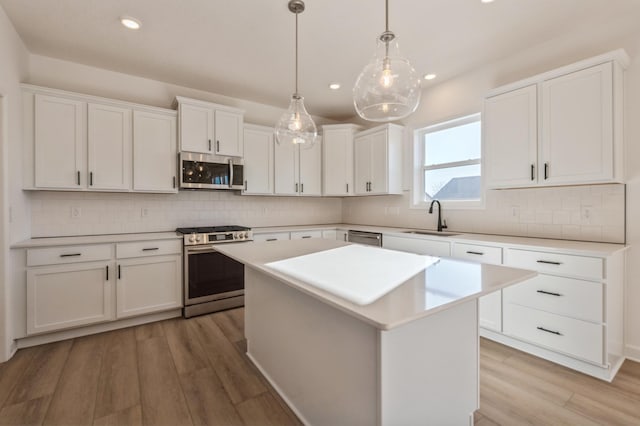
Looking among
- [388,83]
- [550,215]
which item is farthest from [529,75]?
[388,83]

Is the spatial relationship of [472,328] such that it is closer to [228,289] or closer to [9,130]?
[228,289]

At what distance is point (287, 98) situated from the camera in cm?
414

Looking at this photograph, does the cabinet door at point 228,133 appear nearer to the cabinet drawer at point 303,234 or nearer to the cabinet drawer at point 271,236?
the cabinet drawer at point 271,236

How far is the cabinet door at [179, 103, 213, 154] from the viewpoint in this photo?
339cm

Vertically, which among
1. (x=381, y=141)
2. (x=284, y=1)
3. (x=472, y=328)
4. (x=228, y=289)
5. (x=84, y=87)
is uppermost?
(x=284, y=1)

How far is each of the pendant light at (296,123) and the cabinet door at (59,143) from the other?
2.14 metres

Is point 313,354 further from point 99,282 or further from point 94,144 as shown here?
point 94,144

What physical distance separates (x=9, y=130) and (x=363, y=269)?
306 centimetres

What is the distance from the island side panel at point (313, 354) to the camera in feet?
4.11

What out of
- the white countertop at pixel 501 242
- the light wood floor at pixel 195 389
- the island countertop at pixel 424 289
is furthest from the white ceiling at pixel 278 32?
the light wood floor at pixel 195 389

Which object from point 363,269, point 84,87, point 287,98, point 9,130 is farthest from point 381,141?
point 9,130

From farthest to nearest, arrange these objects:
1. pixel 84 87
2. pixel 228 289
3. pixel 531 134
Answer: pixel 228 289 → pixel 84 87 → pixel 531 134

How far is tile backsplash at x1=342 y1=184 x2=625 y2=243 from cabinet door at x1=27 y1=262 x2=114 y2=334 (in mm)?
3696

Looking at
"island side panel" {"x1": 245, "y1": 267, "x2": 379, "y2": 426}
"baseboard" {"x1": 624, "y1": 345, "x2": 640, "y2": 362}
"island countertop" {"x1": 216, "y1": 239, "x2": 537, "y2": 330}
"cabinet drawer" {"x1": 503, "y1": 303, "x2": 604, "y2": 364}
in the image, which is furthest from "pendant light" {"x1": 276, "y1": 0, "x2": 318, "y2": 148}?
"baseboard" {"x1": 624, "y1": 345, "x2": 640, "y2": 362}
